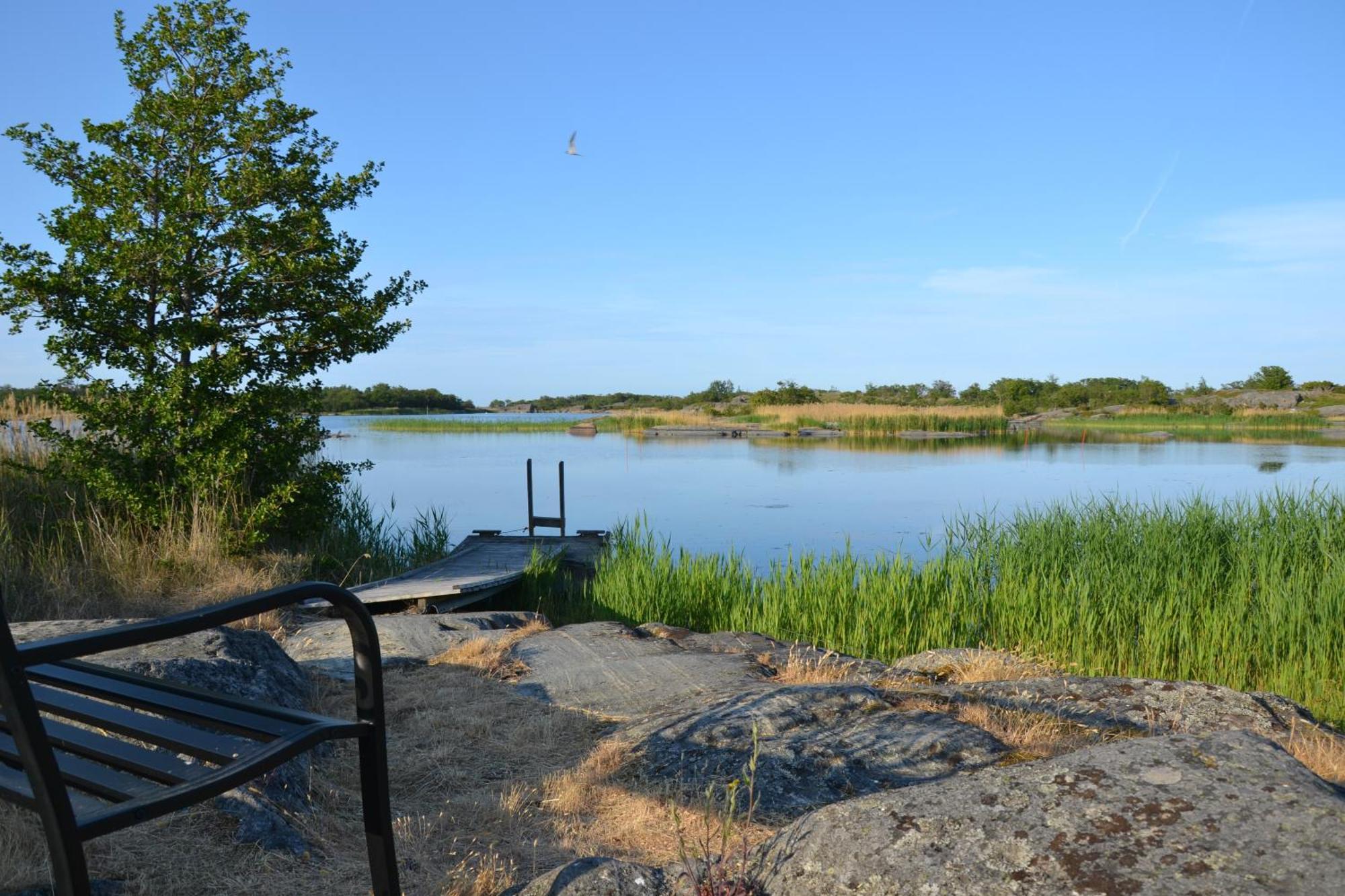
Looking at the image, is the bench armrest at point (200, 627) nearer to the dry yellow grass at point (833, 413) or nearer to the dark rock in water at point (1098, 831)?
the dark rock in water at point (1098, 831)

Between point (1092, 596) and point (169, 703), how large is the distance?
7428 mm

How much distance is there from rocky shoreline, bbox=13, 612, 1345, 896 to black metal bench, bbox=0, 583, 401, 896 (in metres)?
0.65

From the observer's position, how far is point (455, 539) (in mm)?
16484

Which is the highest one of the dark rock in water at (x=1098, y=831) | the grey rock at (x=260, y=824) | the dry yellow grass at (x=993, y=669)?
the dark rock in water at (x=1098, y=831)

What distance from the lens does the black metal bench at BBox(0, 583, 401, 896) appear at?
1.43 meters

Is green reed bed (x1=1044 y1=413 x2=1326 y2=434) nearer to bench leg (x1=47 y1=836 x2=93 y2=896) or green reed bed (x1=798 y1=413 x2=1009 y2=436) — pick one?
green reed bed (x1=798 y1=413 x2=1009 y2=436)

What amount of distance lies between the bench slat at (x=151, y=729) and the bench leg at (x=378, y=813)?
260 mm

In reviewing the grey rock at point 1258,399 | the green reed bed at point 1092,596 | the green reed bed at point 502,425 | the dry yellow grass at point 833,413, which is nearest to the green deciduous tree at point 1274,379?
the grey rock at point 1258,399

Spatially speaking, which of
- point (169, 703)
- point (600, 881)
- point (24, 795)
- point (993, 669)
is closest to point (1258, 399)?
point (993, 669)

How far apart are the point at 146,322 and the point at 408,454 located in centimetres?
3161

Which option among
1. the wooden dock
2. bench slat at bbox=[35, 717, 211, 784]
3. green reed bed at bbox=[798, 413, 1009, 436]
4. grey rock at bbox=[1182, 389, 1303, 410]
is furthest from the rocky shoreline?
grey rock at bbox=[1182, 389, 1303, 410]

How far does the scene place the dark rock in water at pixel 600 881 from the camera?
2164 mm

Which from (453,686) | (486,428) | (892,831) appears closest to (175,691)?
(892,831)

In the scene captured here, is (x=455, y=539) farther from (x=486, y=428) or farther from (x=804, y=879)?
(x=486, y=428)
